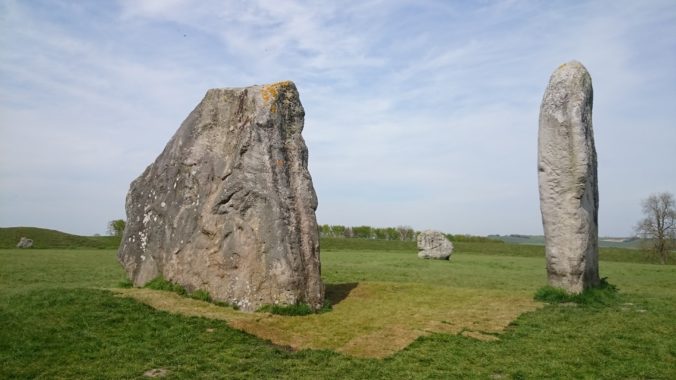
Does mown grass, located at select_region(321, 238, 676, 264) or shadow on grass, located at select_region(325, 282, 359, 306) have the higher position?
mown grass, located at select_region(321, 238, 676, 264)

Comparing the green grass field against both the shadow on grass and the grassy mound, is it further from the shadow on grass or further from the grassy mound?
the grassy mound

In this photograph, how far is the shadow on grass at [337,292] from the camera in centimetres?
1568

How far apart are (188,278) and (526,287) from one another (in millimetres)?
13772

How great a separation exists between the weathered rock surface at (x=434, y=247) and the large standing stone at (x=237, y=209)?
26600mm

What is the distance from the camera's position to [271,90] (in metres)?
14.4

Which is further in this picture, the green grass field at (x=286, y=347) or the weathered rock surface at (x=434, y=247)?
the weathered rock surface at (x=434, y=247)

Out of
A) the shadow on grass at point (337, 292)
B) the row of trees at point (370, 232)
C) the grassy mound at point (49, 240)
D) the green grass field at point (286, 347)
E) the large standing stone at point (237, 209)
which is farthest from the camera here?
the row of trees at point (370, 232)

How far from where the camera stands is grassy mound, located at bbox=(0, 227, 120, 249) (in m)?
49.1

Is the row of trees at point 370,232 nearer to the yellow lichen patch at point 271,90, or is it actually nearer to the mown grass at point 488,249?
the mown grass at point 488,249

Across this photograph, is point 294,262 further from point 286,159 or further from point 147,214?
point 147,214

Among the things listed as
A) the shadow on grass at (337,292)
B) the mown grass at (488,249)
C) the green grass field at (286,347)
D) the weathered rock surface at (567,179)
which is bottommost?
the green grass field at (286,347)

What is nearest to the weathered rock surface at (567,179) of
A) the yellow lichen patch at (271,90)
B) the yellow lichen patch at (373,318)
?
the yellow lichen patch at (373,318)

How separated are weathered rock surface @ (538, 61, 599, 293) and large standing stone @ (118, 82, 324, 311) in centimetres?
726

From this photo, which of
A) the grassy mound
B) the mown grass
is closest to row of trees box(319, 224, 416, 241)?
the mown grass
